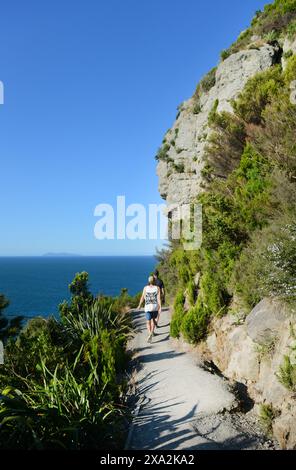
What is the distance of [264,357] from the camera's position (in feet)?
19.5

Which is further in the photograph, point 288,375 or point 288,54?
point 288,54

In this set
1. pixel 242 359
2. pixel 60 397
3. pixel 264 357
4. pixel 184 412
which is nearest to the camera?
pixel 60 397

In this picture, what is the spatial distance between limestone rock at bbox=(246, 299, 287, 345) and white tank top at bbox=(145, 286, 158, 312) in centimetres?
320

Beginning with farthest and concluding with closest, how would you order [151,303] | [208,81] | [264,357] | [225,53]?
[208,81], [225,53], [151,303], [264,357]

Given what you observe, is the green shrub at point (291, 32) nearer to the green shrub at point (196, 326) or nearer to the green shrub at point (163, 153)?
the green shrub at point (163, 153)

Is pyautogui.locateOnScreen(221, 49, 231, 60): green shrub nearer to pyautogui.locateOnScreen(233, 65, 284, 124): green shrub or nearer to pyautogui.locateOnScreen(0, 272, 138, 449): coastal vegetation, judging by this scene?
pyautogui.locateOnScreen(233, 65, 284, 124): green shrub

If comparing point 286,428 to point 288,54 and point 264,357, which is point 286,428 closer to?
point 264,357

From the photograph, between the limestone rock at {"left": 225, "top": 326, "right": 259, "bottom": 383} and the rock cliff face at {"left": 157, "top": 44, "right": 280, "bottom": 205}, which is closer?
the limestone rock at {"left": 225, "top": 326, "right": 259, "bottom": 383}

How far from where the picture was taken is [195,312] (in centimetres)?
864

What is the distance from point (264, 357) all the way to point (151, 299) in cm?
381

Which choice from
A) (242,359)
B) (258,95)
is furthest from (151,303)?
(258,95)

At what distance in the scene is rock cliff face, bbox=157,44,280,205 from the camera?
18422 millimetres

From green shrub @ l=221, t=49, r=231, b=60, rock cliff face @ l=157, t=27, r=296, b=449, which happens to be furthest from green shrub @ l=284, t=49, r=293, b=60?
green shrub @ l=221, t=49, r=231, b=60
